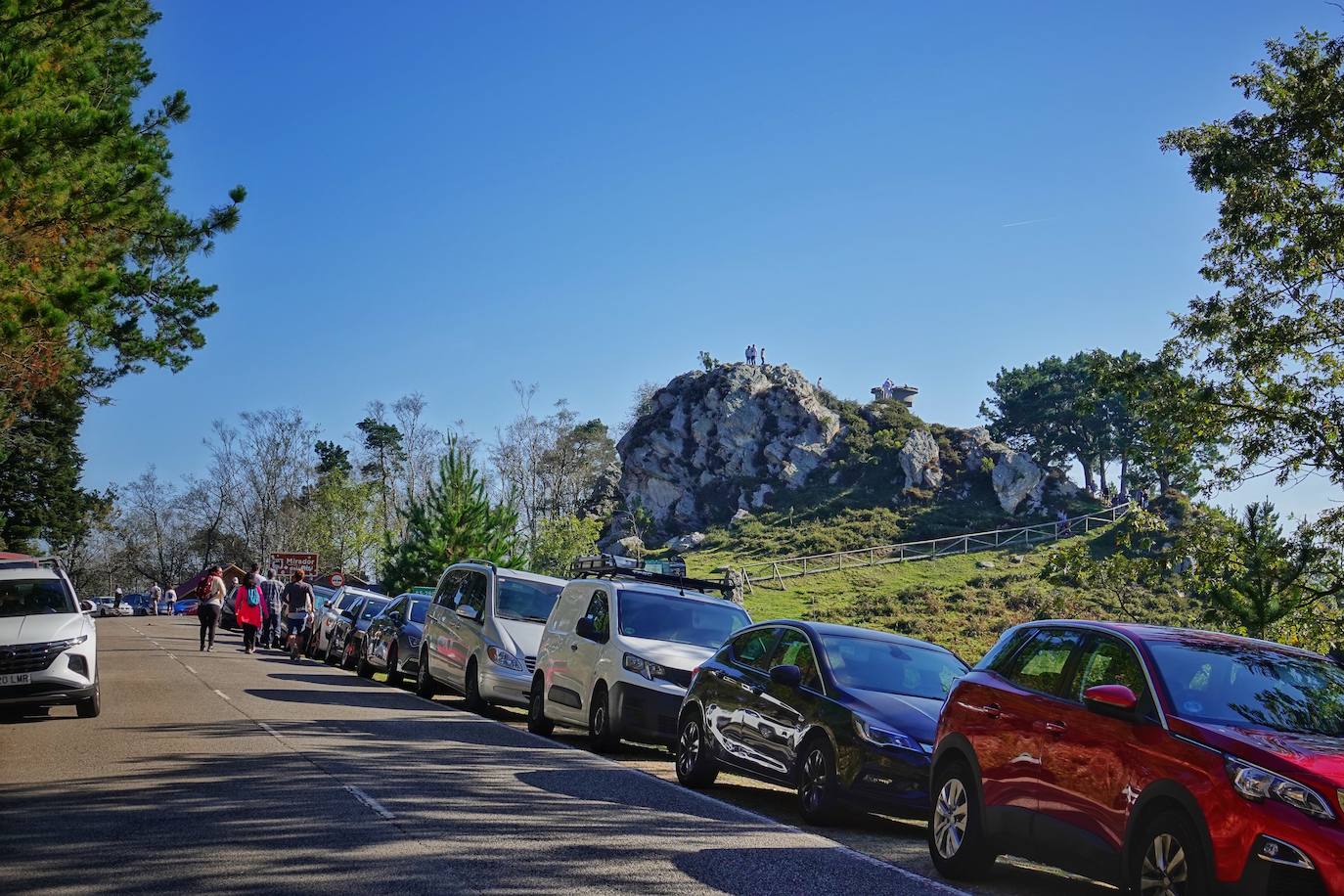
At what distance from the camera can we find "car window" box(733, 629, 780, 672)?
37.9 ft

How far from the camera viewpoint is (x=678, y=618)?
14938 millimetres

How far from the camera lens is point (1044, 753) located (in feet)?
24.2

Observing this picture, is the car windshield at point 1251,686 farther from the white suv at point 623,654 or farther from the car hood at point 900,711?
the white suv at point 623,654

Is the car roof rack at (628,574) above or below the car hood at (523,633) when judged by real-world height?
above

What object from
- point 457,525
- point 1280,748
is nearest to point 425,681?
point 1280,748

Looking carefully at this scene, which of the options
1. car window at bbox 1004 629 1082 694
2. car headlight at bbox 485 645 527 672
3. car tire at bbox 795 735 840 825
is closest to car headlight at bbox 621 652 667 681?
car tire at bbox 795 735 840 825

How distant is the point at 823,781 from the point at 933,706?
48.6 inches

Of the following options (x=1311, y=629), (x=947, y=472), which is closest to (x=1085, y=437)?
(x=947, y=472)

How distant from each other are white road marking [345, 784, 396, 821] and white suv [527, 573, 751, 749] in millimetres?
4114

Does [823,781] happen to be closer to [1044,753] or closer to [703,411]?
[1044,753]

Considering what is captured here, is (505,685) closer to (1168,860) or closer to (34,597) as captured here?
(34,597)

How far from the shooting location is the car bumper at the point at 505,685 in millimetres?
17516

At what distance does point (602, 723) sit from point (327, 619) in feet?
57.2

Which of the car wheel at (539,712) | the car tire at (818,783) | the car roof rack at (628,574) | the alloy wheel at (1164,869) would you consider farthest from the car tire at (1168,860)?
the car wheel at (539,712)
